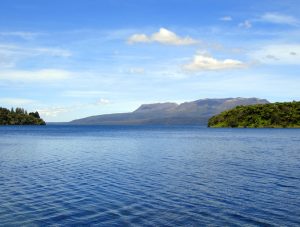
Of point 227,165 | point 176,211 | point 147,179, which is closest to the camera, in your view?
point 176,211

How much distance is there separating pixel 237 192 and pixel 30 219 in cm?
2241

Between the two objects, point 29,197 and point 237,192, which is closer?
point 29,197

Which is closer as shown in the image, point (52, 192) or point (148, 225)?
point (148, 225)

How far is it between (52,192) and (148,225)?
54.7 ft

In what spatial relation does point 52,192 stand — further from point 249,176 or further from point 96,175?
point 249,176

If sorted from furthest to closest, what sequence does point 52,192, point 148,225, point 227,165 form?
point 227,165 → point 52,192 → point 148,225

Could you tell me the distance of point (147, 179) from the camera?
5094cm

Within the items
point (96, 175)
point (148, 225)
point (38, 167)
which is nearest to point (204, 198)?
point (148, 225)

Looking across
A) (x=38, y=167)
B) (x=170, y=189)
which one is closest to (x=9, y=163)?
(x=38, y=167)

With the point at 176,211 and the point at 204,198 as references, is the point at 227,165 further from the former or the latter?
the point at 176,211

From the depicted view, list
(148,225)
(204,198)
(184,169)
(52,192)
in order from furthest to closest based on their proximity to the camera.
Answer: (184,169) → (52,192) → (204,198) → (148,225)

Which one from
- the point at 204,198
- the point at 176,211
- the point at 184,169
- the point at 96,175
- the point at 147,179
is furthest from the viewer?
the point at 184,169

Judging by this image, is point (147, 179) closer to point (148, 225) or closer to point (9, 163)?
point (148, 225)

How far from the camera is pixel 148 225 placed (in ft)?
94.7
